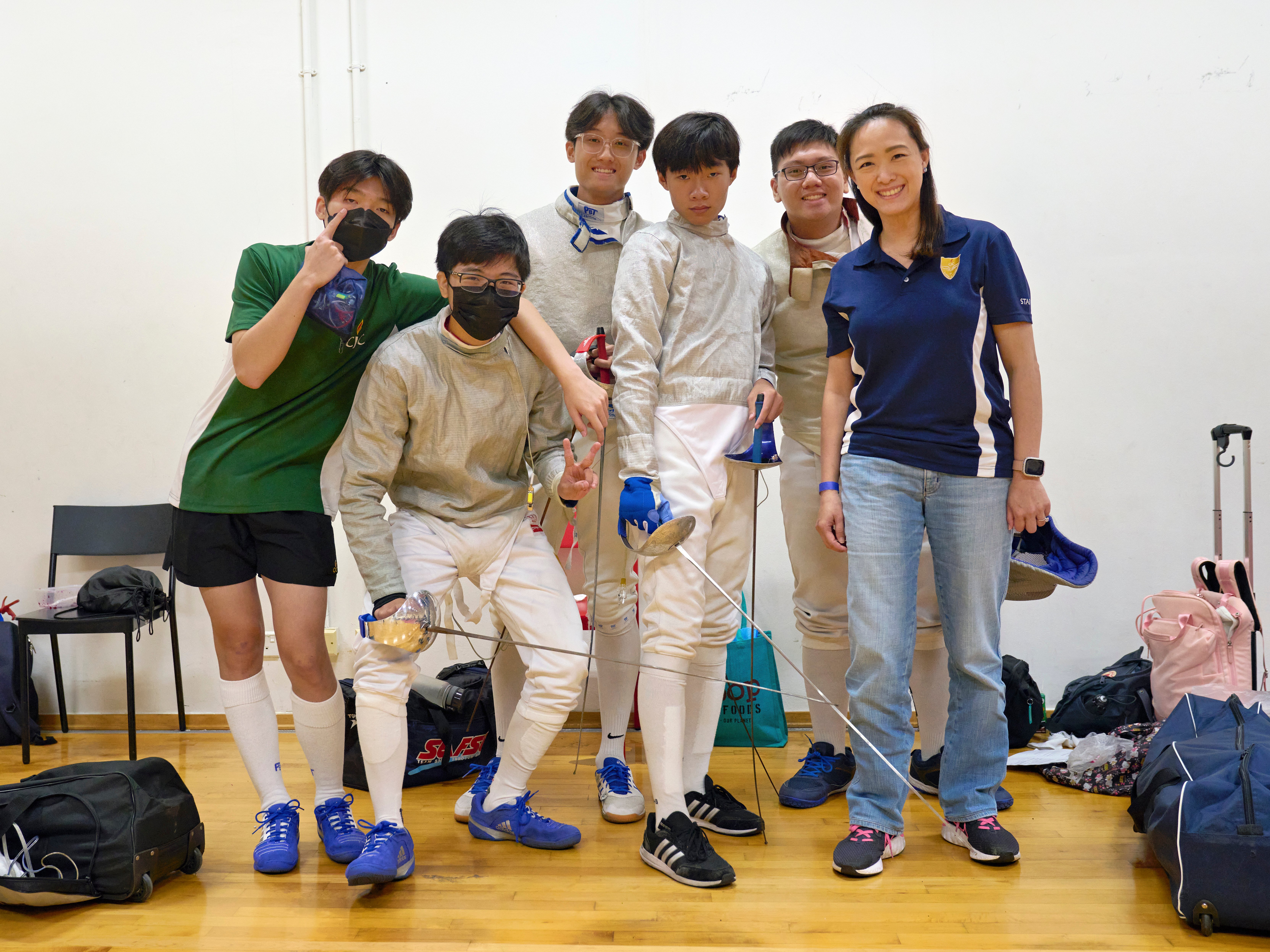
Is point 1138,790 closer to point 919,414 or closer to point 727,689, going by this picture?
point 919,414

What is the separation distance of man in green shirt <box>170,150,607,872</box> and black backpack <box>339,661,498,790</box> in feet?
1.47

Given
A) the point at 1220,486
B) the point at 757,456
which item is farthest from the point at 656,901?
the point at 1220,486

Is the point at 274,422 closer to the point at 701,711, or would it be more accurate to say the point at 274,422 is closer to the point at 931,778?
the point at 701,711

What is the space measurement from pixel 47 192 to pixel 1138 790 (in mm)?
3662

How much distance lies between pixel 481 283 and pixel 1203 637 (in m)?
2.12

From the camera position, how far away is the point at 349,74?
3.20 meters

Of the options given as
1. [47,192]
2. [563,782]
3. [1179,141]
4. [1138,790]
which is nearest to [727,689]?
[563,782]

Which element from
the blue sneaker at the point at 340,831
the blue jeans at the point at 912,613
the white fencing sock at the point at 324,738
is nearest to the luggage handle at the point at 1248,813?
the blue jeans at the point at 912,613

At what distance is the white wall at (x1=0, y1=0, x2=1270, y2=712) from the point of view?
10.2 ft

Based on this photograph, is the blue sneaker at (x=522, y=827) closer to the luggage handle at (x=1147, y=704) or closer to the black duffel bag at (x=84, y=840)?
the black duffel bag at (x=84, y=840)

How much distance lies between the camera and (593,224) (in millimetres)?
2229

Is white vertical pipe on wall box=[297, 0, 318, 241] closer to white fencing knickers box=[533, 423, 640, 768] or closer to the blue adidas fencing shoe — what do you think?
white fencing knickers box=[533, 423, 640, 768]

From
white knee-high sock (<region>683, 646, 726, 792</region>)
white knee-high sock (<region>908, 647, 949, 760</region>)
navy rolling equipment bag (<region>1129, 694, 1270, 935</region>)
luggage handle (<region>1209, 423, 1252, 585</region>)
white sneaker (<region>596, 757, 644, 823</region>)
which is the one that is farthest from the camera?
luggage handle (<region>1209, 423, 1252, 585</region>)

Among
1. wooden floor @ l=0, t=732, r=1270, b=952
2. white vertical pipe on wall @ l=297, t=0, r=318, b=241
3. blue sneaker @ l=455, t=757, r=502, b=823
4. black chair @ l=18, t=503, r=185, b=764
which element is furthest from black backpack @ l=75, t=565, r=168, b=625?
blue sneaker @ l=455, t=757, r=502, b=823
